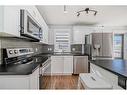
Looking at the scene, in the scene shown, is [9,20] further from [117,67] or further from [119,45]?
[119,45]

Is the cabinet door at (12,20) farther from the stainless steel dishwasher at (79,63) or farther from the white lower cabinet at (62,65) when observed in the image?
the stainless steel dishwasher at (79,63)

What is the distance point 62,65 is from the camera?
18.3ft

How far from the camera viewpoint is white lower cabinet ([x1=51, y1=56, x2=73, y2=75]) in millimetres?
5559

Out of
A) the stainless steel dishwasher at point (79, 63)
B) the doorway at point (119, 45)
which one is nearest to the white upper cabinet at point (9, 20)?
the stainless steel dishwasher at point (79, 63)

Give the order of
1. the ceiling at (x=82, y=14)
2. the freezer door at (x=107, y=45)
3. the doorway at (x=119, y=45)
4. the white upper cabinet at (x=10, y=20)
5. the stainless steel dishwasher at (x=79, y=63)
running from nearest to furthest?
the white upper cabinet at (x=10, y=20) → the ceiling at (x=82, y=14) → the freezer door at (x=107, y=45) → the stainless steel dishwasher at (x=79, y=63) → the doorway at (x=119, y=45)

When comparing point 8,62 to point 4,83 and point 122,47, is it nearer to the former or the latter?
point 4,83

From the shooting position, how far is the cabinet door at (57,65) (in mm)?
5559

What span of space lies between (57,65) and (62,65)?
0.20 meters

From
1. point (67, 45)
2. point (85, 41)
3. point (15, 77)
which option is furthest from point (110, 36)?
point (15, 77)

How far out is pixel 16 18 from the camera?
1.95m

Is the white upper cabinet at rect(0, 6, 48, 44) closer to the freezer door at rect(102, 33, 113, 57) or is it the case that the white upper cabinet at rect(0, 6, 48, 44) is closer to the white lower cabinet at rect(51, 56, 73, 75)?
the white lower cabinet at rect(51, 56, 73, 75)

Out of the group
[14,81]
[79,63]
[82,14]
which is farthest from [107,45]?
[14,81]

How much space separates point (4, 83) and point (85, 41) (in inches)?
192
